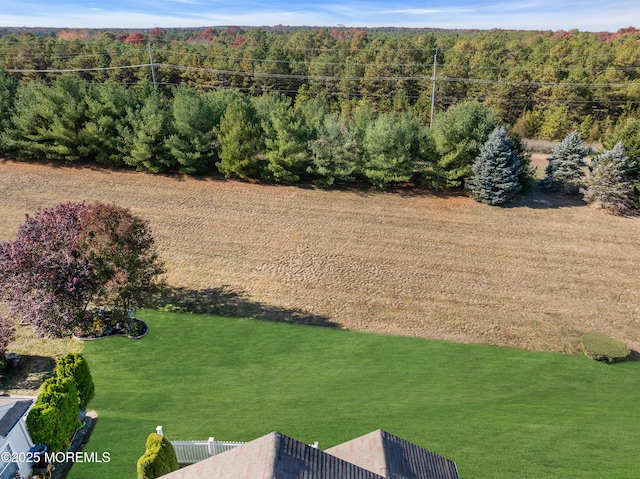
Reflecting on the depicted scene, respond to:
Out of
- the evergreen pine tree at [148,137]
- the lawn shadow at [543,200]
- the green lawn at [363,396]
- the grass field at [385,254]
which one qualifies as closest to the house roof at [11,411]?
the green lawn at [363,396]

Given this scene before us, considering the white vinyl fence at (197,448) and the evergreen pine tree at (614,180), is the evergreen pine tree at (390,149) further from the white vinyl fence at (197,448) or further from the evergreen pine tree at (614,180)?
the white vinyl fence at (197,448)

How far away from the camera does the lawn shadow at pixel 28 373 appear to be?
48.2ft

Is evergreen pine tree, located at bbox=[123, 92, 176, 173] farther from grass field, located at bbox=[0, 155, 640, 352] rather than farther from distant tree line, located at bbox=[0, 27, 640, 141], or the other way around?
distant tree line, located at bbox=[0, 27, 640, 141]

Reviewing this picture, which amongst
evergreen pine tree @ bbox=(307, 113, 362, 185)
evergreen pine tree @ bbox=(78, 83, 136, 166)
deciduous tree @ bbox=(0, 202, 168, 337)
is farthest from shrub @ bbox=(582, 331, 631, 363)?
evergreen pine tree @ bbox=(78, 83, 136, 166)

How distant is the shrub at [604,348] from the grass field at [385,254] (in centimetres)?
76

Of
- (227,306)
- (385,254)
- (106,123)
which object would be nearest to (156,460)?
(227,306)

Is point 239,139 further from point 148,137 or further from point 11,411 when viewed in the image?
point 11,411

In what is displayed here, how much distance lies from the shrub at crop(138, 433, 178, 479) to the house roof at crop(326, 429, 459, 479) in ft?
12.8

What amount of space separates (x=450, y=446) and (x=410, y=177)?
21.7 meters

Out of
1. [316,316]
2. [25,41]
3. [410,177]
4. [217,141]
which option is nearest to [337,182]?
[410,177]

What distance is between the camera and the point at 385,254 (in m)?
24.8

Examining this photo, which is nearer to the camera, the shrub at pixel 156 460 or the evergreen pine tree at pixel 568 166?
the shrub at pixel 156 460

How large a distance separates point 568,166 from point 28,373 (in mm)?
32867

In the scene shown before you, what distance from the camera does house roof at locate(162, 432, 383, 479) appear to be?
26.3 feet
